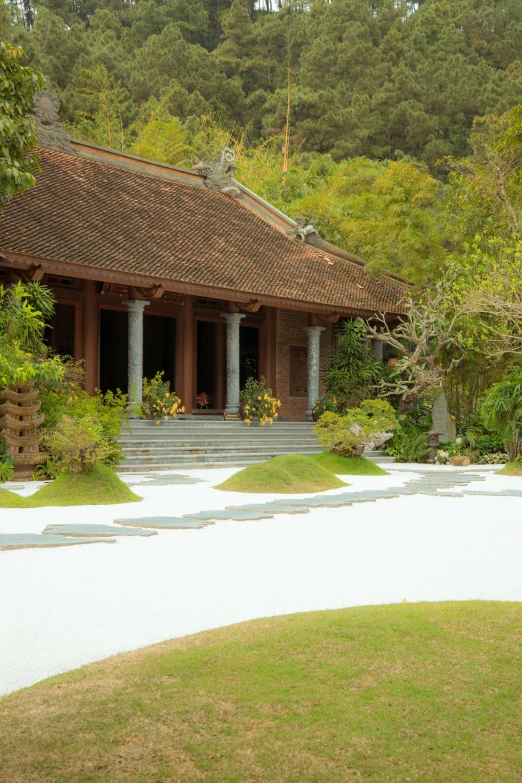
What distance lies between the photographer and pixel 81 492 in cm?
976

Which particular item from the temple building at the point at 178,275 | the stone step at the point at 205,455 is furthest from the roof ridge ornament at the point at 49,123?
the stone step at the point at 205,455

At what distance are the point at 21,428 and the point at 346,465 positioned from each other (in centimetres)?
517

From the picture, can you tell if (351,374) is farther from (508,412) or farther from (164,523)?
(164,523)

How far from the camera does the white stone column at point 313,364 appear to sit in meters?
21.2

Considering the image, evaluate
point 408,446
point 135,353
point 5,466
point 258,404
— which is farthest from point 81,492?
point 408,446

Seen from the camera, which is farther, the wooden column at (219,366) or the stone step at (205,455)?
the wooden column at (219,366)

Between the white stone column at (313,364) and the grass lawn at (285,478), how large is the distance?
9.30m

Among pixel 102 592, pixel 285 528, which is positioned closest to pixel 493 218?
pixel 285 528

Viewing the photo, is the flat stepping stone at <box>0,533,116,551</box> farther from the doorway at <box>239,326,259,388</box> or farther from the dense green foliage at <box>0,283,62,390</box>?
the doorway at <box>239,326,259,388</box>

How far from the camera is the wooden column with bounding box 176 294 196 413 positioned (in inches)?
802

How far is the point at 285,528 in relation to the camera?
789cm

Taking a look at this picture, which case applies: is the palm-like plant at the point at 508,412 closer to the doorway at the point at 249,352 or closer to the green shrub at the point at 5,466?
the doorway at the point at 249,352

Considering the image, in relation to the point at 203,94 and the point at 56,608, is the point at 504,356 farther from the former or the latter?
the point at 203,94

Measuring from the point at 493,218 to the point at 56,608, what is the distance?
60.2ft
